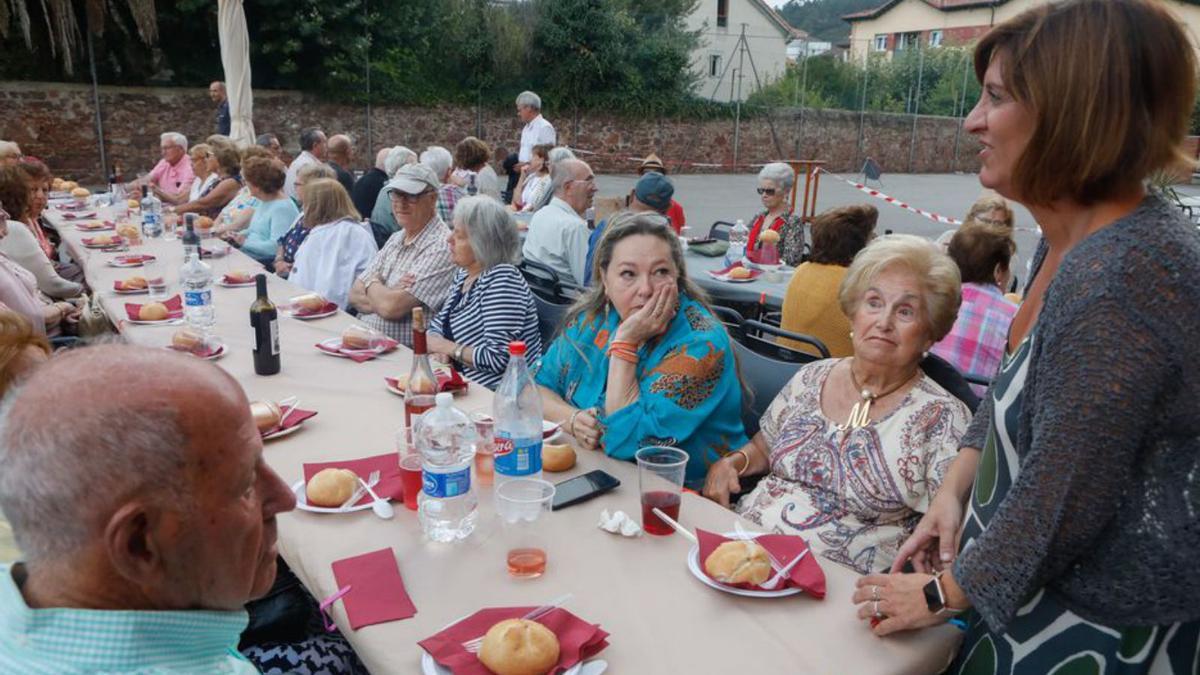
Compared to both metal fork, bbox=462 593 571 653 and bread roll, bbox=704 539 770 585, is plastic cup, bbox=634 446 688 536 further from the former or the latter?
metal fork, bbox=462 593 571 653

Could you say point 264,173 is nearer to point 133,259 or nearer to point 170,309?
point 133,259

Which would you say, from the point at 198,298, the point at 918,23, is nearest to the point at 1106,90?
the point at 198,298

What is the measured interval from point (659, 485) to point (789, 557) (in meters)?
0.34

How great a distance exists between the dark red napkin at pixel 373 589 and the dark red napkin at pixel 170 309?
2814 millimetres

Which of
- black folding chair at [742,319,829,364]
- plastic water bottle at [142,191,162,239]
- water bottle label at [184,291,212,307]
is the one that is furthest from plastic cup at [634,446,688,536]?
plastic water bottle at [142,191,162,239]

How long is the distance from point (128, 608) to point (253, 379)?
7.25ft

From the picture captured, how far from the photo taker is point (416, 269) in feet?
14.5

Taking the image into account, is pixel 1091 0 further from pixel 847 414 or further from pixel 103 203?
pixel 103 203

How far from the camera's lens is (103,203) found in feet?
27.9

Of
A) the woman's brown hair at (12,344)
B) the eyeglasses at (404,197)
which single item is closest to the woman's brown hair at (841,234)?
the eyeglasses at (404,197)

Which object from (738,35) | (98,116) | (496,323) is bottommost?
(496,323)

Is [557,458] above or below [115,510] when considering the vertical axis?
below

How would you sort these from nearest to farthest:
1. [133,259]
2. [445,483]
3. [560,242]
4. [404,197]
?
[445,483] < [404,197] < [133,259] < [560,242]

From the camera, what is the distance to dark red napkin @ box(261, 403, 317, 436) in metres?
2.48
